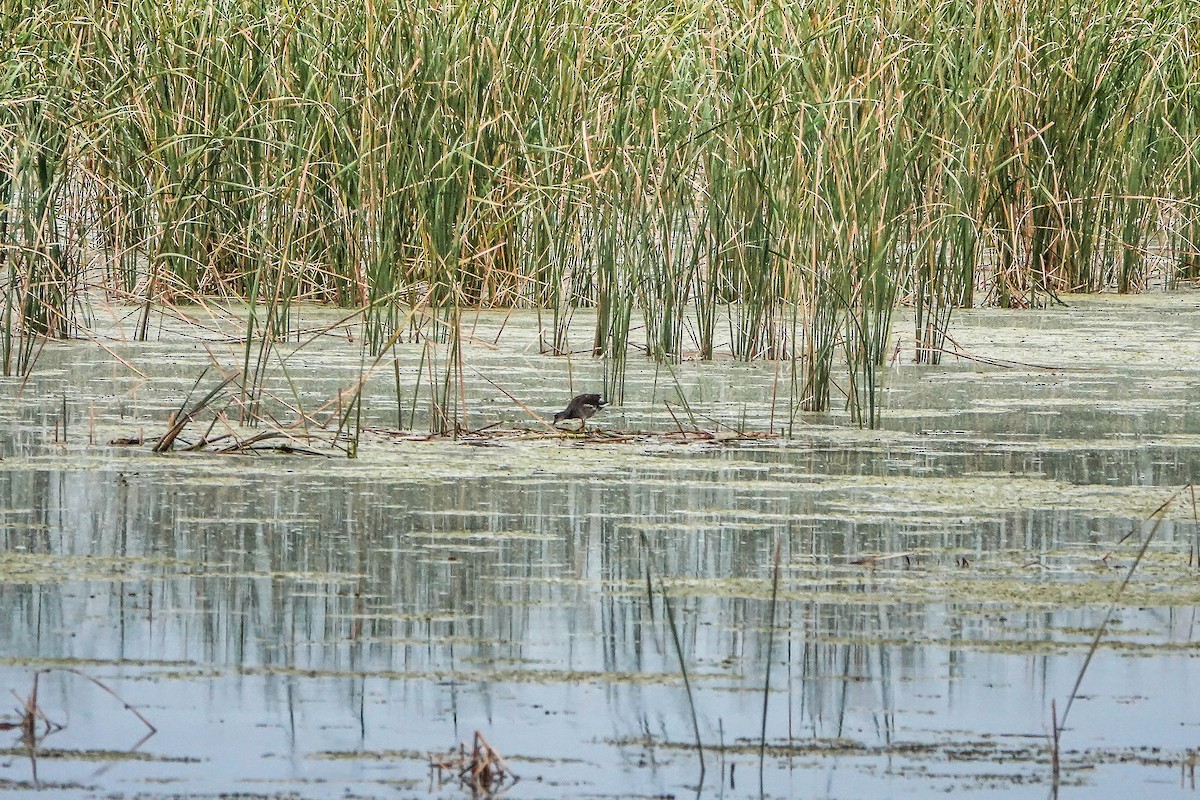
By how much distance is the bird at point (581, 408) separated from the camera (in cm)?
454

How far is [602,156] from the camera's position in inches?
249

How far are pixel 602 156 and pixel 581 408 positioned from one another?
1.92 metres

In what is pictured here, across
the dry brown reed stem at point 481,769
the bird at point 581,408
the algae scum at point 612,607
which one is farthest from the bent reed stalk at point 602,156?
the dry brown reed stem at point 481,769

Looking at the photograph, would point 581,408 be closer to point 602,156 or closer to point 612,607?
point 612,607

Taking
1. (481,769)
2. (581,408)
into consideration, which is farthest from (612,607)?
(581,408)

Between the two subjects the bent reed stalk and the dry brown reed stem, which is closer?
the dry brown reed stem

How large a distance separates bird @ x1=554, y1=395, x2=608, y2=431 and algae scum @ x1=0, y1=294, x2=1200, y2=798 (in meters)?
0.10

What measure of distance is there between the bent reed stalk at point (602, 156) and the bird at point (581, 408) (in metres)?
0.53

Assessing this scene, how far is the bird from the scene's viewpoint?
14.9 feet

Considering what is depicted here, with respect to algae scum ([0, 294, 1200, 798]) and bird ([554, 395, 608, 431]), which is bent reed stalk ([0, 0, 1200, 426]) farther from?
algae scum ([0, 294, 1200, 798])

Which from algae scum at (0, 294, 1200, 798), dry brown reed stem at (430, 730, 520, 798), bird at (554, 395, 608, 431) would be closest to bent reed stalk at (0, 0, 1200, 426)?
bird at (554, 395, 608, 431)

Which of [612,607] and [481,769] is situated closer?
[481,769]

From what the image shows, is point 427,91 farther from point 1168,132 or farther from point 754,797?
point 754,797

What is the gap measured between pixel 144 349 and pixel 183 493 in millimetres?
2464
